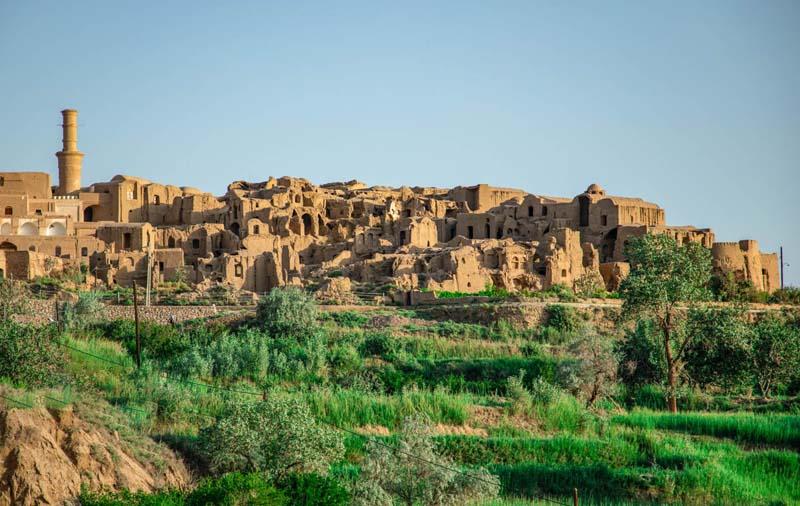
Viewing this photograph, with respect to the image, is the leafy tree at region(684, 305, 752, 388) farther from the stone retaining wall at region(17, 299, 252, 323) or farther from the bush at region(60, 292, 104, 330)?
the bush at region(60, 292, 104, 330)

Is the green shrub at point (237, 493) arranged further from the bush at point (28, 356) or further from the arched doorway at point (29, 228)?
the arched doorway at point (29, 228)

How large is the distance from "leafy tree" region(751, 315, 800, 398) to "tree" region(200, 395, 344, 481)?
1651 cm

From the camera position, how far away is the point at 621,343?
39.8 m

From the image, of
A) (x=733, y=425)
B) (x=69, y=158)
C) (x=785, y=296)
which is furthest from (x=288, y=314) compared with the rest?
(x=69, y=158)

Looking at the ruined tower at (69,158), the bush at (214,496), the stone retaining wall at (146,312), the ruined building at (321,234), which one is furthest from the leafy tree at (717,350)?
the ruined tower at (69,158)

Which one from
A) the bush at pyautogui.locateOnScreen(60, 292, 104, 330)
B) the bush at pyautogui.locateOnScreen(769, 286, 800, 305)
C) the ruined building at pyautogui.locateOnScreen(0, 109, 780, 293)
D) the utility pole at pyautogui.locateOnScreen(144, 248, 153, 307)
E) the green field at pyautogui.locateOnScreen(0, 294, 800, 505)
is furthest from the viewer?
the bush at pyautogui.locateOnScreen(769, 286, 800, 305)

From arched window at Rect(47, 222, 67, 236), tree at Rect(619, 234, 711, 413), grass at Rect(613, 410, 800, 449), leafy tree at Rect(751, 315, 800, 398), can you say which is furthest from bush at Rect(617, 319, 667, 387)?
arched window at Rect(47, 222, 67, 236)

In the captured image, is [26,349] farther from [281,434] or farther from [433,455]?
[433,455]

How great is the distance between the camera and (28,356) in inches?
1152

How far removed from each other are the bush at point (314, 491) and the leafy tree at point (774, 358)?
59.3 ft

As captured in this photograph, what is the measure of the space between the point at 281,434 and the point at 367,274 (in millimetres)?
26365

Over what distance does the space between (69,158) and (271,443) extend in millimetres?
43752

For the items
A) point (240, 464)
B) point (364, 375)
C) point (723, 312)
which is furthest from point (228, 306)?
point (240, 464)

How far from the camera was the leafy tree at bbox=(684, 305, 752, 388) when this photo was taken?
3694 cm
